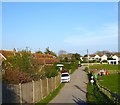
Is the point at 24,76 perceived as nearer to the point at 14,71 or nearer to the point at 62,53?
the point at 14,71

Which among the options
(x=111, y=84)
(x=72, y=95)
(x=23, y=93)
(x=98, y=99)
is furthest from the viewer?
(x=111, y=84)

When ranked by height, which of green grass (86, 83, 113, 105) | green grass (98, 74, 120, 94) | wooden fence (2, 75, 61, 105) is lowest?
green grass (98, 74, 120, 94)

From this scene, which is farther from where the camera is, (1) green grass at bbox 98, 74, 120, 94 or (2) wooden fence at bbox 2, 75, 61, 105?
(1) green grass at bbox 98, 74, 120, 94

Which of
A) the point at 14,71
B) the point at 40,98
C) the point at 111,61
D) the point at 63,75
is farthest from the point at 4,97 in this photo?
the point at 111,61

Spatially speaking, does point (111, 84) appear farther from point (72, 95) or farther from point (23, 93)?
point (23, 93)

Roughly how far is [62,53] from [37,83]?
524 ft

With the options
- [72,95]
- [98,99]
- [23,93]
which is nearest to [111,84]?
[72,95]

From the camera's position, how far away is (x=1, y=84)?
1395 cm

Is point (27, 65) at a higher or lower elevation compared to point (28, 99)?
higher

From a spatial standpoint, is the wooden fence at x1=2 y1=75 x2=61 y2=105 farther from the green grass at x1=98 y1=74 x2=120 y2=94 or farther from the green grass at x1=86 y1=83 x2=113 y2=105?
the green grass at x1=98 y1=74 x2=120 y2=94

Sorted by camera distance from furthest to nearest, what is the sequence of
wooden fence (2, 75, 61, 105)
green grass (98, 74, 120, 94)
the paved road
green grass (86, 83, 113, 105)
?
green grass (98, 74, 120, 94), the paved road, green grass (86, 83, 113, 105), wooden fence (2, 75, 61, 105)

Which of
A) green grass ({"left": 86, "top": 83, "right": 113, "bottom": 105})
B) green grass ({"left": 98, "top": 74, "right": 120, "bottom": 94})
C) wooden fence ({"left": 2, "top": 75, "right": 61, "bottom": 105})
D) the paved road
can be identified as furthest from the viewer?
A: green grass ({"left": 98, "top": 74, "right": 120, "bottom": 94})

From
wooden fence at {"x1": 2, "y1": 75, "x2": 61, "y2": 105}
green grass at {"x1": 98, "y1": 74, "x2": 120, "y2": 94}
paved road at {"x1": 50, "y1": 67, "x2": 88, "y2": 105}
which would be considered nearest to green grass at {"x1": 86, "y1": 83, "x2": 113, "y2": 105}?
paved road at {"x1": 50, "y1": 67, "x2": 88, "y2": 105}

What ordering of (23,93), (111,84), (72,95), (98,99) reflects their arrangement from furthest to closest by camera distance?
(111,84), (72,95), (98,99), (23,93)
